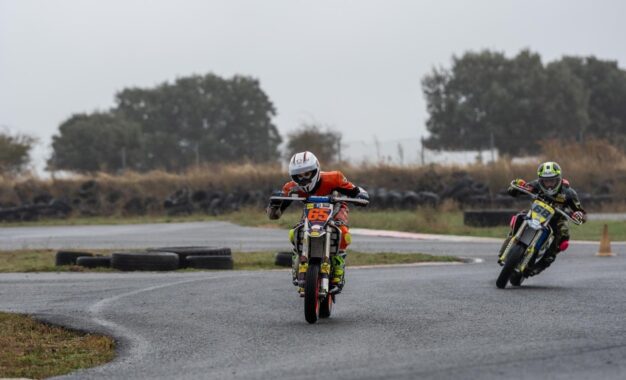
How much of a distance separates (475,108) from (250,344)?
221 ft

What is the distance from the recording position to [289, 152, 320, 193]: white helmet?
438 inches

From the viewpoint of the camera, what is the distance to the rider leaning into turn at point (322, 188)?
11.1 m

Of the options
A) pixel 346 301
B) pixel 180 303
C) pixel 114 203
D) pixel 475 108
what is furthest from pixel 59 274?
pixel 475 108

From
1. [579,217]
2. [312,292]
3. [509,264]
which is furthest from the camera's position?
[579,217]

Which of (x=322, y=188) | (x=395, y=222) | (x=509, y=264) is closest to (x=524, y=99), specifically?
(x=395, y=222)

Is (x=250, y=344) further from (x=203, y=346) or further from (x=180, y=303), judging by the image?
(x=180, y=303)

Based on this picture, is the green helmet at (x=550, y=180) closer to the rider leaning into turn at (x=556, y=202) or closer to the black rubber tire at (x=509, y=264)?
the rider leaning into turn at (x=556, y=202)

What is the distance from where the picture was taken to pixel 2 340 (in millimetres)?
10156

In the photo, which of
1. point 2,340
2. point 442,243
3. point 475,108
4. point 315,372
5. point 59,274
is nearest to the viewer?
point 315,372

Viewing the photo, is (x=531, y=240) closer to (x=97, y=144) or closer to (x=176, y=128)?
(x=97, y=144)

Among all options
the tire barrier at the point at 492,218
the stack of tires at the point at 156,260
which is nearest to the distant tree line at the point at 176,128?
the tire barrier at the point at 492,218

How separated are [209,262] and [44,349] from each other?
29.1ft

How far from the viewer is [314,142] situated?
51.1 meters

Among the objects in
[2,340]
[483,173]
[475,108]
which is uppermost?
[475,108]
